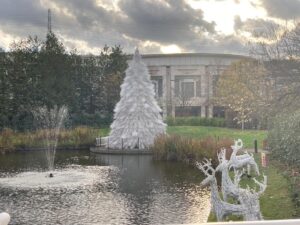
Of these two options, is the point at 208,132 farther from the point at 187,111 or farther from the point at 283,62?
the point at 187,111

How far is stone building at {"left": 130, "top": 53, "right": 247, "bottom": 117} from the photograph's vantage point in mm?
41719

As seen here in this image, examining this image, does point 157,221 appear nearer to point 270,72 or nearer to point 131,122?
point 270,72

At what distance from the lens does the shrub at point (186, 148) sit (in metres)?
18.7

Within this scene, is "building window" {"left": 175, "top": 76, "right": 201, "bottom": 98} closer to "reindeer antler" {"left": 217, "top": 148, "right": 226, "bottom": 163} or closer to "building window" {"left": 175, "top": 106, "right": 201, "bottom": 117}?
"building window" {"left": 175, "top": 106, "right": 201, "bottom": 117}

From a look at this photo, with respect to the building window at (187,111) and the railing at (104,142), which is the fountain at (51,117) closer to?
the railing at (104,142)

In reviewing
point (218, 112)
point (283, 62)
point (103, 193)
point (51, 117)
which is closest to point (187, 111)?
point (218, 112)

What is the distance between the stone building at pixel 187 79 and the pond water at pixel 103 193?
74.9 ft

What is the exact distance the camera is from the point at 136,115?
960 inches

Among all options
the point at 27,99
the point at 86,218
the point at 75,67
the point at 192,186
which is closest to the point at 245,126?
the point at 75,67

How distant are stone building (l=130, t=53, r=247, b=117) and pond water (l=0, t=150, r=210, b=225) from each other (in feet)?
74.9

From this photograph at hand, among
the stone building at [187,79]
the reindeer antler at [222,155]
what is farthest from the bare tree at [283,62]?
the stone building at [187,79]

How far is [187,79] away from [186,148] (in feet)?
77.3

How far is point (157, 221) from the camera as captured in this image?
9258 mm

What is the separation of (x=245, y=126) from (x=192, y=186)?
22.3 metres
